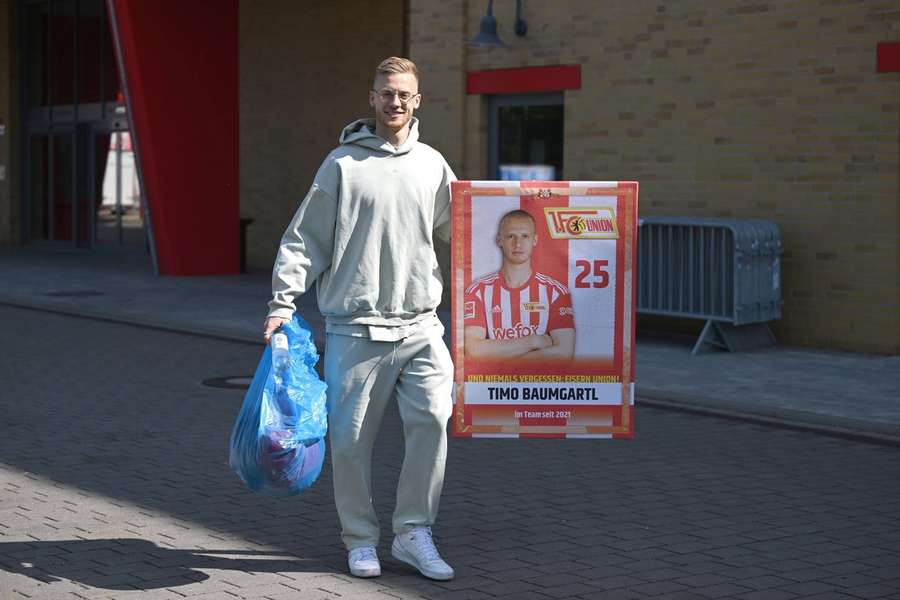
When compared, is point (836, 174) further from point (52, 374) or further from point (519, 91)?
point (52, 374)

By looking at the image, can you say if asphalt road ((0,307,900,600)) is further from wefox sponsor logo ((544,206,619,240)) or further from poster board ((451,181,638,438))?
wefox sponsor logo ((544,206,619,240))

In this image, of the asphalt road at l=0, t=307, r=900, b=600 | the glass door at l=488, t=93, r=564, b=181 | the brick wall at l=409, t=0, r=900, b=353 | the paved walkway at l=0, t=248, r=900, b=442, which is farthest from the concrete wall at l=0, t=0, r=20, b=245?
the asphalt road at l=0, t=307, r=900, b=600

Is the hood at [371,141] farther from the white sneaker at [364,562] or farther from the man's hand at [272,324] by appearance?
the white sneaker at [364,562]

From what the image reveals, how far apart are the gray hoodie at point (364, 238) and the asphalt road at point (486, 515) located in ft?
3.53

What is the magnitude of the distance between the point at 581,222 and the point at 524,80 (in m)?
10.5

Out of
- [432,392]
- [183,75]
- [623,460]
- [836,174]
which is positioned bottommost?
[623,460]

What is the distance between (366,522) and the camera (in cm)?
556

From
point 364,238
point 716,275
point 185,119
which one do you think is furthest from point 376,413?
point 185,119

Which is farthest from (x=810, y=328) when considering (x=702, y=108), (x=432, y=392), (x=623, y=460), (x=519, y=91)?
(x=432, y=392)

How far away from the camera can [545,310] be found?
234 inches

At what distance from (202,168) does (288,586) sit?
55.1 ft

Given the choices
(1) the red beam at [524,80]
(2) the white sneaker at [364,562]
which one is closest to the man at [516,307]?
(2) the white sneaker at [364,562]

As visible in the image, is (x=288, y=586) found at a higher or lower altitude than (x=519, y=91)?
lower

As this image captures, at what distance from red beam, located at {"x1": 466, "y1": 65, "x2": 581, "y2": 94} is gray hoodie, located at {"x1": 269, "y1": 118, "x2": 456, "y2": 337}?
10365 millimetres
